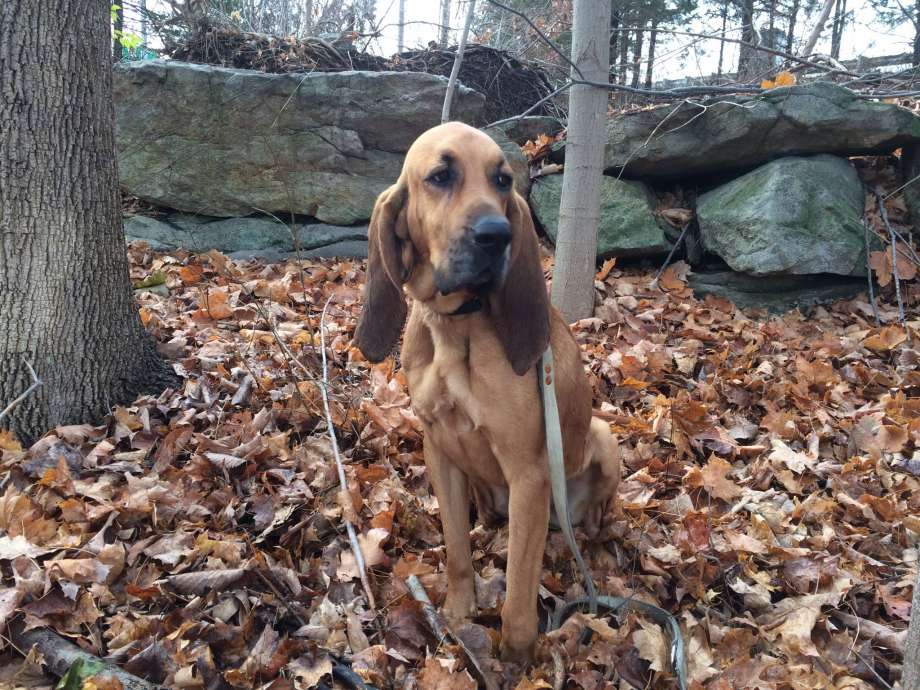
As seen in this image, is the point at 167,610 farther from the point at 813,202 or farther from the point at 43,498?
the point at 813,202

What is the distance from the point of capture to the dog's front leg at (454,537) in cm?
272

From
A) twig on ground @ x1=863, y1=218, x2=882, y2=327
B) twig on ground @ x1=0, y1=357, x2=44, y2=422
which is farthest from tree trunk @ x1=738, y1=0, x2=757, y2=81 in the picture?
twig on ground @ x1=0, y1=357, x2=44, y2=422

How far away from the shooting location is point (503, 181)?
8.08 feet

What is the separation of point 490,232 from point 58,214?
2477 millimetres

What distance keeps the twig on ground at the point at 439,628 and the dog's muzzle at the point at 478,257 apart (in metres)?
1.29

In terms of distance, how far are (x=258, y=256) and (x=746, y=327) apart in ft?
16.8

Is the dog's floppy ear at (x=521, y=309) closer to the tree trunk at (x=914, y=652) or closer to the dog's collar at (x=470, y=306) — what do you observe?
the dog's collar at (x=470, y=306)

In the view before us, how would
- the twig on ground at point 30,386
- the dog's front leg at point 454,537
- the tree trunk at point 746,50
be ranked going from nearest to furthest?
the dog's front leg at point 454,537, the twig on ground at point 30,386, the tree trunk at point 746,50

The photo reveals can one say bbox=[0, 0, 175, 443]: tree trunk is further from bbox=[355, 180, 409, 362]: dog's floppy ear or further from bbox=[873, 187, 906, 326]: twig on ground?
bbox=[873, 187, 906, 326]: twig on ground

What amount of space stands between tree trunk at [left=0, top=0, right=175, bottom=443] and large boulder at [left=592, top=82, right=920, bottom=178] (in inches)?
205

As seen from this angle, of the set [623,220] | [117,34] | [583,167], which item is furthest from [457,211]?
[117,34]

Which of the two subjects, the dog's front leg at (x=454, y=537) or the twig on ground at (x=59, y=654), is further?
the dog's front leg at (x=454, y=537)

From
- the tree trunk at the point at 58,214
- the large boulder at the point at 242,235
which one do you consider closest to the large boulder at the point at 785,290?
the large boulder at the point at 242,235

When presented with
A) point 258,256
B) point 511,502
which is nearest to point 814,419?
point 511,502
